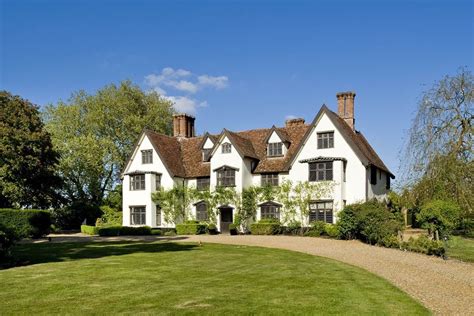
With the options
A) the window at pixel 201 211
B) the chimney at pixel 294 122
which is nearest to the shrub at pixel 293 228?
the window at pixel 201 211

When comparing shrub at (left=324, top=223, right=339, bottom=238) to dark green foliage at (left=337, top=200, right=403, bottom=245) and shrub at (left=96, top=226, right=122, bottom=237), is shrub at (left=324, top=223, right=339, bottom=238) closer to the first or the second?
dark green foliage at (left=337, top=200, right=403, bottom=245)

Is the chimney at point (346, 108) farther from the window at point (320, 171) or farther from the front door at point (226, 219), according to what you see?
the front door at point (226, 219)

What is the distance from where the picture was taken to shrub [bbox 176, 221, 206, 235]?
35656 millimetres

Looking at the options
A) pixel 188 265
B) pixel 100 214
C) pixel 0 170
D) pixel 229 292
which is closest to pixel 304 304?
pixel 229 292

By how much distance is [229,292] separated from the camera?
1178 centimetres

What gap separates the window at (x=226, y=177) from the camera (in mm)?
36438

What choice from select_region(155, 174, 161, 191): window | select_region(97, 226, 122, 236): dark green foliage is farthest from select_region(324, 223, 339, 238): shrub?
select_region(97, 226, 122, 236): dark green foliage

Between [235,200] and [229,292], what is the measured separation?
80.1 ft

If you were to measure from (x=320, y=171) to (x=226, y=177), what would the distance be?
770cm

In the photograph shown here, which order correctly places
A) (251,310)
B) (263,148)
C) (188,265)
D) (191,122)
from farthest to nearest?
(191,122) < (263,148) < (188,265) < (251,310)

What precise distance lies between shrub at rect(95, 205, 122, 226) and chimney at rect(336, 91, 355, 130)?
22625mm

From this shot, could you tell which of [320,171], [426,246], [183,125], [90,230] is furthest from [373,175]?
[90,230]

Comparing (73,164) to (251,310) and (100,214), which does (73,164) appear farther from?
(251,310)

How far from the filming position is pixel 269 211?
35594 millimetres
